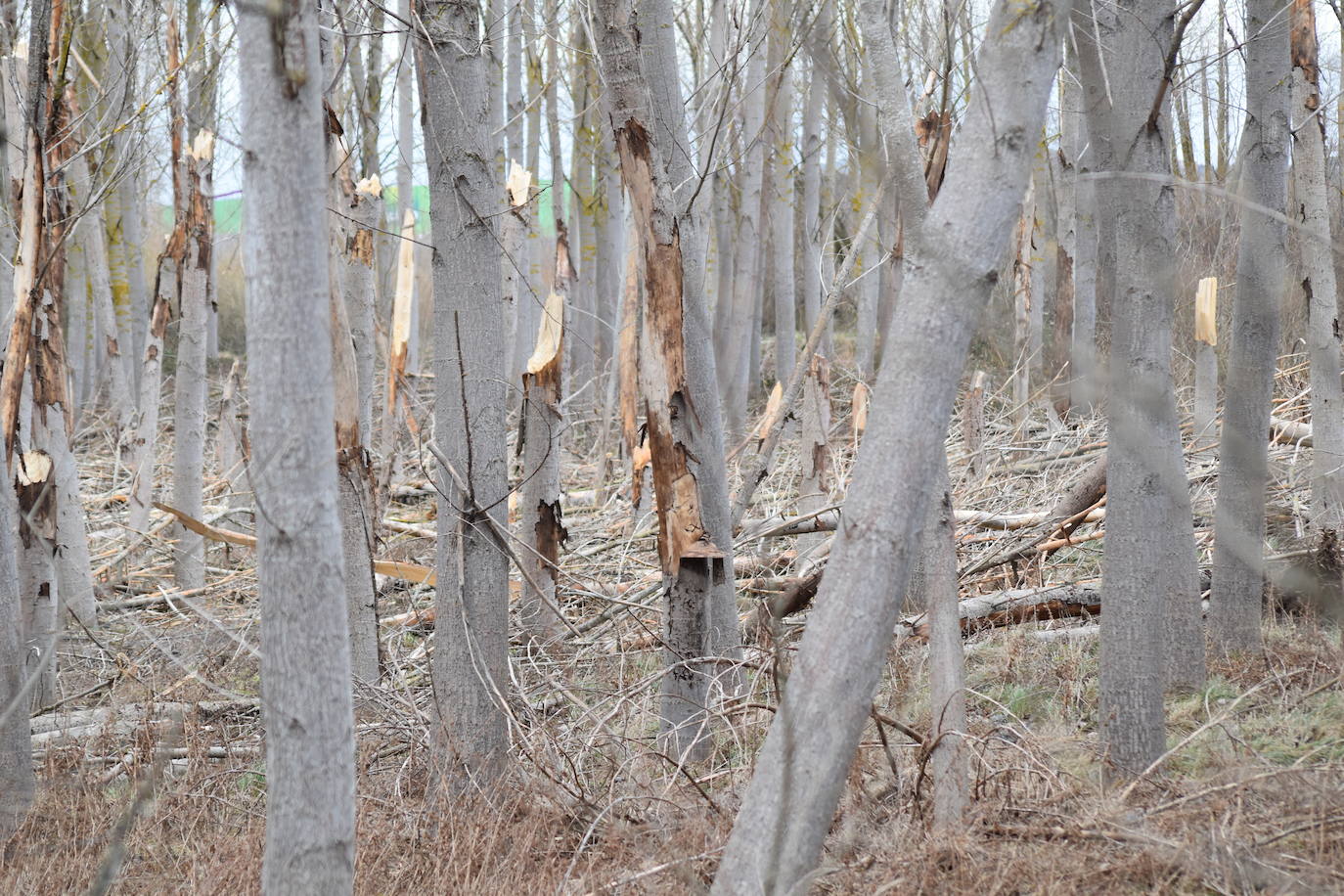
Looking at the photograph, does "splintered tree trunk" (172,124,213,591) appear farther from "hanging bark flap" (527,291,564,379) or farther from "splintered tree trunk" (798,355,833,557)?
"splintered tree trunk" (798,355,833,557)

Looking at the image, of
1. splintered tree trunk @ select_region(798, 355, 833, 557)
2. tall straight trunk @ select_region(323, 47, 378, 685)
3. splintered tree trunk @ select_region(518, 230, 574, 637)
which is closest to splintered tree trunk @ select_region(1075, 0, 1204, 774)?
tall straight trunk @ select_region(323, 47, 378, 685)

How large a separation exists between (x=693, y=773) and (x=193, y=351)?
5.00m

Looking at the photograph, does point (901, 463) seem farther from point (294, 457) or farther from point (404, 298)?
point (404, 298)

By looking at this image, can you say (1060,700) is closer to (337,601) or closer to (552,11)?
(337,601)

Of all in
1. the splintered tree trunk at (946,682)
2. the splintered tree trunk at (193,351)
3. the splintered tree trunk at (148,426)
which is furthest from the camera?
the splintered tree trunk at (148,426)

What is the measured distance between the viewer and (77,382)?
14336mm

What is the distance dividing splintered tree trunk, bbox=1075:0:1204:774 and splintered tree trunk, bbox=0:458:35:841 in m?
3.65

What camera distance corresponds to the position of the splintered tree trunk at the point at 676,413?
Result: 3.63 m

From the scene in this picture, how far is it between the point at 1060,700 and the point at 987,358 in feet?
38.8

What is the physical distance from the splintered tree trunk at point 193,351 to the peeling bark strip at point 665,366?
431 cm

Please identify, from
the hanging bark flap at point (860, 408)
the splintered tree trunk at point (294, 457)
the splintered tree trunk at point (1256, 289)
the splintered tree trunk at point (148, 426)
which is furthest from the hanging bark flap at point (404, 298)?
the splintered tree trunk at point (294, 457)

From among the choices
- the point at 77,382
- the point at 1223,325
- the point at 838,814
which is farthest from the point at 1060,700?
the point at 77,382

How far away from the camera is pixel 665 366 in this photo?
148 inches

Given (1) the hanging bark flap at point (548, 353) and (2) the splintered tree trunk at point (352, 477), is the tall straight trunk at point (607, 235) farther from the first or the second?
(2) the splintered tree trunk at point (352, 477)
